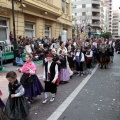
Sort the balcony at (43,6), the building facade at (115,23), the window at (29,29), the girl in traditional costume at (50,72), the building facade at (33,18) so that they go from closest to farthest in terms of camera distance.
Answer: the girl in traditional costume at (50,72), the building facade at (33,18), the balcony at (43,6), the window at (29,29), the building facade at (115,23)

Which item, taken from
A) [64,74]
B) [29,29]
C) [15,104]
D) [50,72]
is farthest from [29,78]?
[29,29]

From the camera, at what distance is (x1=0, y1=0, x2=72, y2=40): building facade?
17.1 meters

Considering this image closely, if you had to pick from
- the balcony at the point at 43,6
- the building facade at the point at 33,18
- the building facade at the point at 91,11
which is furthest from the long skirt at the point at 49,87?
the building facade at the point at 91,11

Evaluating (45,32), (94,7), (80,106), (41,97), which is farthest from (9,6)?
(94,7)

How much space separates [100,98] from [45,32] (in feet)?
64.3

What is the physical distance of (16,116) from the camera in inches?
183

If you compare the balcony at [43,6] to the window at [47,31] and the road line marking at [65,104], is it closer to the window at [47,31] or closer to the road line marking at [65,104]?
the window at [47,31]

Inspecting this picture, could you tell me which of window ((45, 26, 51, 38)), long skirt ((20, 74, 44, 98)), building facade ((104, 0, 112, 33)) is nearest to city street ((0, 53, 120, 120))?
long skirt ((20, 74, 44, 98))

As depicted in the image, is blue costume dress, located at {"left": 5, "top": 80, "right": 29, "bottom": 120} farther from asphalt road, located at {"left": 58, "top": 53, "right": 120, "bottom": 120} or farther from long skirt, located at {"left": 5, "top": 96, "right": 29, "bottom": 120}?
asphalt road, located at {"left": 58, "top": 53, "right": 120, "bottom": 120}

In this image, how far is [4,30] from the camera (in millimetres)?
17328

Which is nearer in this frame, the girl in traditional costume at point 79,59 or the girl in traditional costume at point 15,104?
the girl in traditional costume at point 15,104

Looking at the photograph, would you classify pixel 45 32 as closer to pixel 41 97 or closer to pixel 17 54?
pixel 17 54

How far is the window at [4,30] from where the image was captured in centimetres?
1692

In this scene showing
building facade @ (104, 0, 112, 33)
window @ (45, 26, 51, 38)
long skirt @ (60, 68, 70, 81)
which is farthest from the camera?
building facade @ (104, 0, 112, 33)
